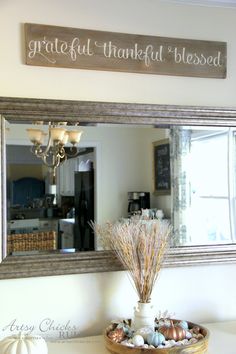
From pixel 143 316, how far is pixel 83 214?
19.3 inches

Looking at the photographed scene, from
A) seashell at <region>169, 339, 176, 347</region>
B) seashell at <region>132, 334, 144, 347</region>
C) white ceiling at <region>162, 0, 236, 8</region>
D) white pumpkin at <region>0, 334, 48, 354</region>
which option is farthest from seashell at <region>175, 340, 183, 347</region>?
white ceiling at <region>162, 0, 236, 8</region>

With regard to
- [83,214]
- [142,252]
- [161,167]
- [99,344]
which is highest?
[161,167]

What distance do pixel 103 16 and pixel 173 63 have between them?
1.25ft

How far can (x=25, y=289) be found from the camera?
1.79 m

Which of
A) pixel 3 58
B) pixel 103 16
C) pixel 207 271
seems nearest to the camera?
pixel 3 58

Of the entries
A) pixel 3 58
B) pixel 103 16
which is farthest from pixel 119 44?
pixel 3 58

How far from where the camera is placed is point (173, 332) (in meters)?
1.63

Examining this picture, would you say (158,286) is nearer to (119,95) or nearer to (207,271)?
(207,271)

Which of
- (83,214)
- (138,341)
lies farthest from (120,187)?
(138,341)

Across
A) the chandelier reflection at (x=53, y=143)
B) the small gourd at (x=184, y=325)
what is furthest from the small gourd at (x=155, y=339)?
the chandelier reflection at (x=53, y=143)

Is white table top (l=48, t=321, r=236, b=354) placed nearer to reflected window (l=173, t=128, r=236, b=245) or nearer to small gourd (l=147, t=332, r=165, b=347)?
small gourd (l=147, t=332, r=165, b=347)

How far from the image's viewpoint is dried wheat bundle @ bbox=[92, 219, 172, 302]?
1.75m

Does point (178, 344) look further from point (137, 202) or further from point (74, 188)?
point (74, 188)

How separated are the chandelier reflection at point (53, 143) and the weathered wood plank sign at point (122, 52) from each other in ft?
0.92
